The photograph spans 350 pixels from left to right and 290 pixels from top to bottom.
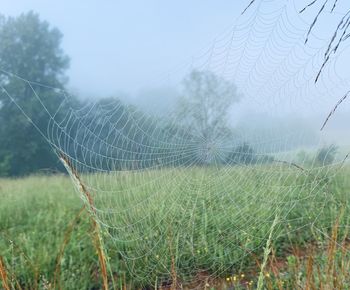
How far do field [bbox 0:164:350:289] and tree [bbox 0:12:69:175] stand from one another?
28.3 metres

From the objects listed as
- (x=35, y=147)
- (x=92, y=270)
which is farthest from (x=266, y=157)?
(x=35, y=147)

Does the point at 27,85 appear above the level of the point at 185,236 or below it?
above

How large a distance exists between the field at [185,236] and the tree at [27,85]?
92.7ft

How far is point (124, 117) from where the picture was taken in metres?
4.28

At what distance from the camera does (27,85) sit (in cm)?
3688

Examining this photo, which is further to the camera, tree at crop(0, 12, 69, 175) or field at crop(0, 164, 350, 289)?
tree at crop(0, 12, 69, 175)

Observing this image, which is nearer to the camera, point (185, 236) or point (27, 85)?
point (185, 236)

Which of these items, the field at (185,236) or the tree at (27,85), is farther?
the tree at (27,85)

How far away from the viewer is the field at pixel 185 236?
13.0 ft

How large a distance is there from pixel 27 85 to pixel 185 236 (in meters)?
34.1

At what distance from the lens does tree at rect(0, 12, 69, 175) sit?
113ft

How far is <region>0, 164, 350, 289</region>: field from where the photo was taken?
395 centimetres

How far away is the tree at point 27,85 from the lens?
3441cm

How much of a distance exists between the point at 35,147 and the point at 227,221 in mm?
30031
